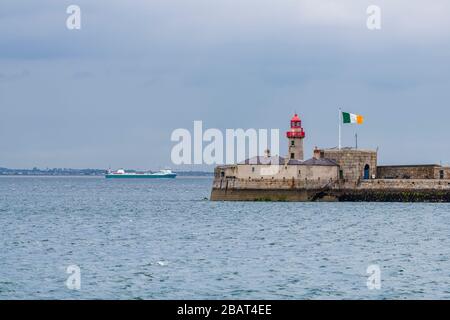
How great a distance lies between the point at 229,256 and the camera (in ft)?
126

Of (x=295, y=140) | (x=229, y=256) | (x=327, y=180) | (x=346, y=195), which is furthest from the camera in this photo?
(x=295, y=140)

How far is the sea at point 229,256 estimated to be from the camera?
29188 millimetres

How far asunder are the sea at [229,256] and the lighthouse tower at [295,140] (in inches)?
485

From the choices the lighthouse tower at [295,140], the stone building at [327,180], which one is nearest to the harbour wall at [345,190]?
the stone building at [327,180]

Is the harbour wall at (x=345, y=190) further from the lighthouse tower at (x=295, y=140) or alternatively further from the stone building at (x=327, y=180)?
the lighthouse tower at (x=295, y=140)

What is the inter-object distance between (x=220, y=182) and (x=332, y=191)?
851 cm

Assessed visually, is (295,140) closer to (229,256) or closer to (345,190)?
(345,190)

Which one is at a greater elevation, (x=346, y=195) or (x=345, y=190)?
(x=345, y=190)

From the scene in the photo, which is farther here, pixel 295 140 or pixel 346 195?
pixel 295 140

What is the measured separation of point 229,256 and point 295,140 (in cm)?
4162

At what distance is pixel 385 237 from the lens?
48.2 meters

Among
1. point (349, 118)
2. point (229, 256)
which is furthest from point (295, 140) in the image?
point (229, 256)
